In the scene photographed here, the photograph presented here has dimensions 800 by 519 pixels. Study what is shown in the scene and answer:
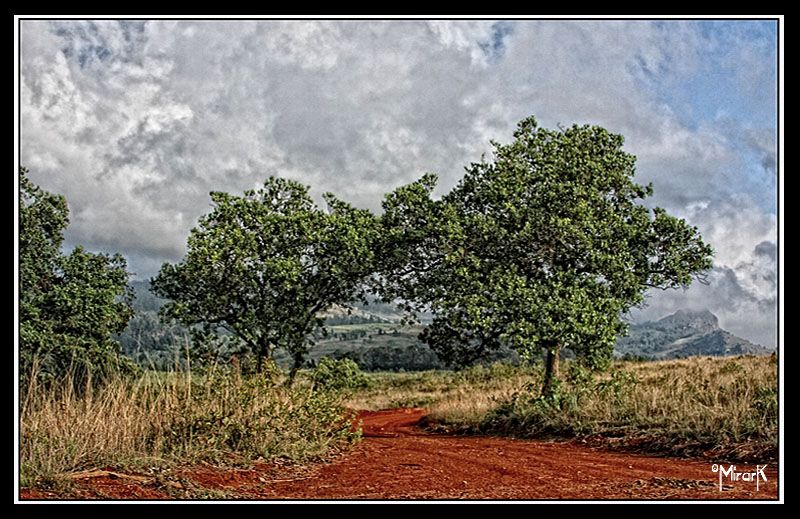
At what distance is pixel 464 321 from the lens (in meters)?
15.3

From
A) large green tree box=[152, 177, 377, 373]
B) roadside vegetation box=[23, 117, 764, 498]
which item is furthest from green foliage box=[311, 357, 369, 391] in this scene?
large green tree box=[152, 177, 377, 373]

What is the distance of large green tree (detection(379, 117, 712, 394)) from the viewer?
572 inches

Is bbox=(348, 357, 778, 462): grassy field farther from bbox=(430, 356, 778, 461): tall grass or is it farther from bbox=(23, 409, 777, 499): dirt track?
bbox=(23, 409, 777, 499): dirt track

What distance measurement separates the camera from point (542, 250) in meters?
15.2

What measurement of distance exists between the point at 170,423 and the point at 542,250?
8678 millimetres

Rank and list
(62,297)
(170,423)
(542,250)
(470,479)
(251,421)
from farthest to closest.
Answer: (62,297), (542,250), (251,421), (170,423), (470,479)

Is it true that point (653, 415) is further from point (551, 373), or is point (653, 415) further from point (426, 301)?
point (426, 301)

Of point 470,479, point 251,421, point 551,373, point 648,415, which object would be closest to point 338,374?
point 551,373

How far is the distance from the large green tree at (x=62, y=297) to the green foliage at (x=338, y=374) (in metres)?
4.76

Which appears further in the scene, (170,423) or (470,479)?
(170,423)

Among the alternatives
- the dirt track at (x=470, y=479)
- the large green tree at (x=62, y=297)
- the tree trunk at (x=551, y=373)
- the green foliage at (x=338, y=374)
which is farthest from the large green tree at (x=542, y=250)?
the large green tree at (x=62, y=297)

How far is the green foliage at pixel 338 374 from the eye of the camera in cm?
1501

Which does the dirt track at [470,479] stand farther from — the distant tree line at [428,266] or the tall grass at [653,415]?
the distant tree line at [428,266]

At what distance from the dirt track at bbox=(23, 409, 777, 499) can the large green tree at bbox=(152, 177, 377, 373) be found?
6.90 metres
